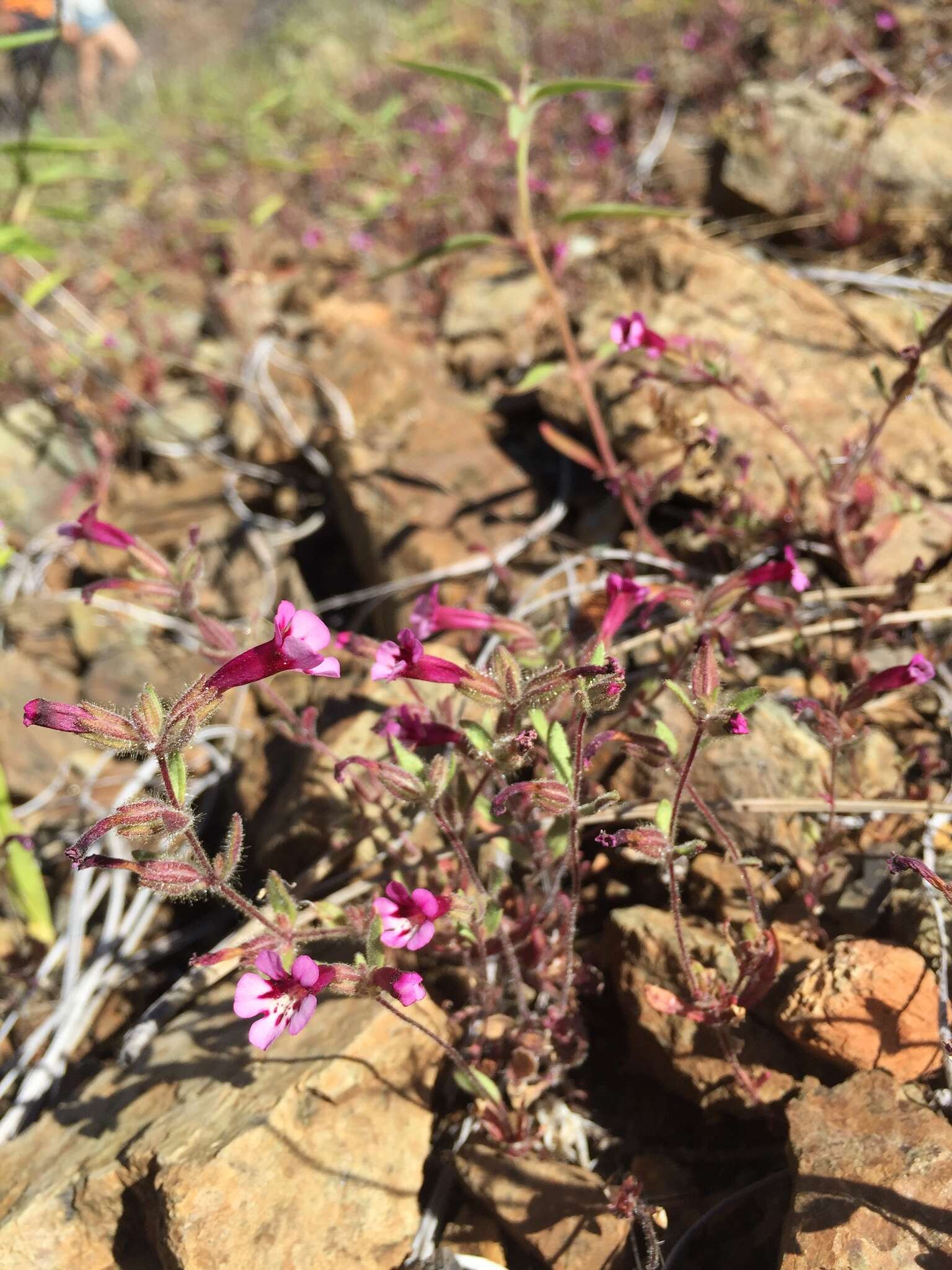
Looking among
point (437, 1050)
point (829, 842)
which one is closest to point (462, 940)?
point (437, 1050)

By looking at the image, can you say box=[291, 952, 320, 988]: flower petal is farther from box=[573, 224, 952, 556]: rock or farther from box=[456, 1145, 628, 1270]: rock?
box=[573, 224, 952, 556]: rock

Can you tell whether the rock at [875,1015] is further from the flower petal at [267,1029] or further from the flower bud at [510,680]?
the flower petal at [267,1029]

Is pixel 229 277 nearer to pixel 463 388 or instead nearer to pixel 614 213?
pixel 463 388

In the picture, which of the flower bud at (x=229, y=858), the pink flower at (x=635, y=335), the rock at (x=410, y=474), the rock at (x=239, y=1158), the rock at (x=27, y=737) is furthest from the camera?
the rock at (x=410, y=474)

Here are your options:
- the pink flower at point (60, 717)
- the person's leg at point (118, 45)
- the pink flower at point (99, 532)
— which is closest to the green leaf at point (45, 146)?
the pink flower at point (99, 532)

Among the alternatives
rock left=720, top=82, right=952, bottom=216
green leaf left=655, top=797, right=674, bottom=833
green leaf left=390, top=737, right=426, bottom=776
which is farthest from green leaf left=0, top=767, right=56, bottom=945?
rock left=720, top=82, right=952, bottom=216

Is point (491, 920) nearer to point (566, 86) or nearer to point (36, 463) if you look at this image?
point (566, 86)
